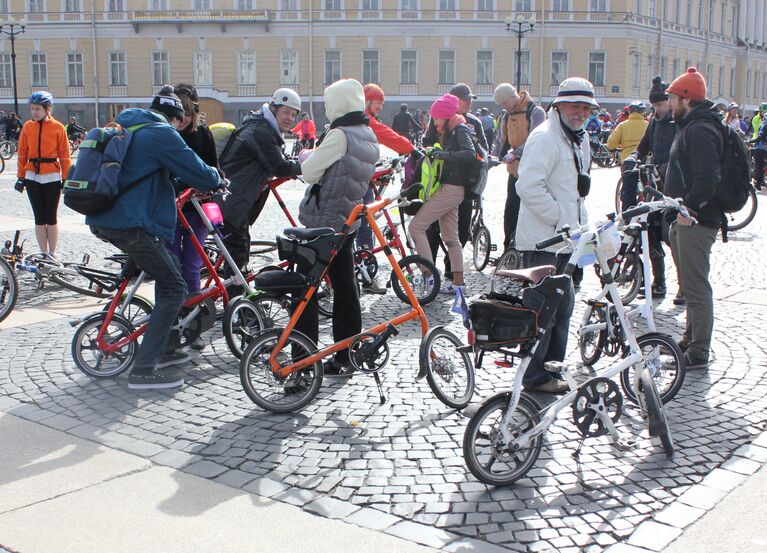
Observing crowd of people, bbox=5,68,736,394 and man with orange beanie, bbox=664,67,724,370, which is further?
man with orange beanie, bbox=664,67,724,370

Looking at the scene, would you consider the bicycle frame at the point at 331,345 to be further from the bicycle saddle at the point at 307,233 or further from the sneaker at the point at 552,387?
the sneaker at the point at 552,387

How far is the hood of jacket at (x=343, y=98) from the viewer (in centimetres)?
562

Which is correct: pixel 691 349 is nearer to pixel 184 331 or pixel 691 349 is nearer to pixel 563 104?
pixel 563 104

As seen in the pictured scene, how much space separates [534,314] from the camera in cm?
412

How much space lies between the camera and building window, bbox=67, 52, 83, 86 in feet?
166

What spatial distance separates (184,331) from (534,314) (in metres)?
2.92

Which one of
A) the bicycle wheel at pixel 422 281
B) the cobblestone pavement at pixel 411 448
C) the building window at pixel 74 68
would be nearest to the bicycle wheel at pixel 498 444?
the cobblestone pavement at pixel 411 448

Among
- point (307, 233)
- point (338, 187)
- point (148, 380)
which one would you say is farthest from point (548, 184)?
point (148, 380)

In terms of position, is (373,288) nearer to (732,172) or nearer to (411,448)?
(732,172)

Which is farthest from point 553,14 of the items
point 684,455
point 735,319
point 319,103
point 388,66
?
point 684,455

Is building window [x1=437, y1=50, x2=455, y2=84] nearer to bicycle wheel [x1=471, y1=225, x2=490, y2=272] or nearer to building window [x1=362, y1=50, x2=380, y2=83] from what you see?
building window [x1=362, y1=50, x2=380, y2=83]

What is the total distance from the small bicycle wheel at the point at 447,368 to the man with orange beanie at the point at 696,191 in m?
1.71

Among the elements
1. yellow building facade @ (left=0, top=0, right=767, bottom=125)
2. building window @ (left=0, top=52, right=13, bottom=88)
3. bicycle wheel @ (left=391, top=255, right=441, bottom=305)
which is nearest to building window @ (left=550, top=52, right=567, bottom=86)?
yellow building facade @ (left=0, top=0, right=767, bottom=125)

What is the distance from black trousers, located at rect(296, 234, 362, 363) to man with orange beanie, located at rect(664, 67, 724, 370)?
2.20 m
